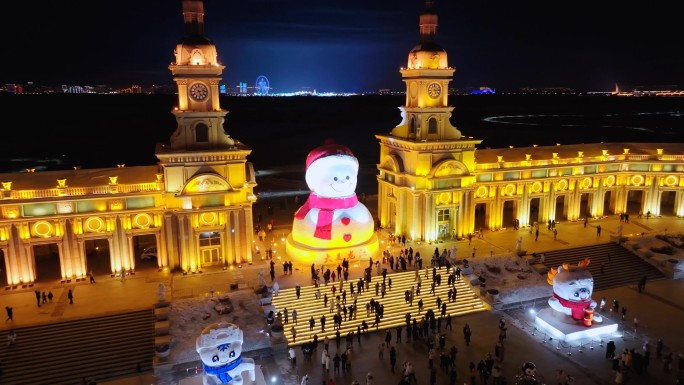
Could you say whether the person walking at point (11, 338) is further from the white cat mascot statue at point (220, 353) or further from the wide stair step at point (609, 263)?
the wide stair step at point (609, 263)

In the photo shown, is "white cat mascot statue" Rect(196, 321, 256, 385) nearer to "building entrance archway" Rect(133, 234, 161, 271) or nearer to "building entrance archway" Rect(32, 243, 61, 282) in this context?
"building entrance archway" Rect(133, 234, 161, 271)

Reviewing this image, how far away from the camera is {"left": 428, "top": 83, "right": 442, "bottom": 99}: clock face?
4078cm

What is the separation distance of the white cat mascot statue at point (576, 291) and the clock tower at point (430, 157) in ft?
41.5

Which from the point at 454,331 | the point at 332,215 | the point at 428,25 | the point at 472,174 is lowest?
the point at 454,331

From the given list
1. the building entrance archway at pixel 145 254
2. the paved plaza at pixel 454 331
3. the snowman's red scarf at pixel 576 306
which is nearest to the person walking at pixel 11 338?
the paved plaza at pixel 454 331

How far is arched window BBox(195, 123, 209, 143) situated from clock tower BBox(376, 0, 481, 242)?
14.2 m

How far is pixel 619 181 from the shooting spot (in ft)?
157

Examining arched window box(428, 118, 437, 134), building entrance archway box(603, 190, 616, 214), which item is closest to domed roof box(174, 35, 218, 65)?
arched window box(428, 118, 437, 134)

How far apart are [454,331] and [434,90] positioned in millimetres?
18874

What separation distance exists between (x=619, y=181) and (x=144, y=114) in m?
160

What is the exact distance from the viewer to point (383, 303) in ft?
103

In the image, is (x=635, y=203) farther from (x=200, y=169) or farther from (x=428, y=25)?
(x=200, y=169)

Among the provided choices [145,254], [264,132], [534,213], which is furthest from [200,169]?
[264,132]

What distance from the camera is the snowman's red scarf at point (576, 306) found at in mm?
28453
